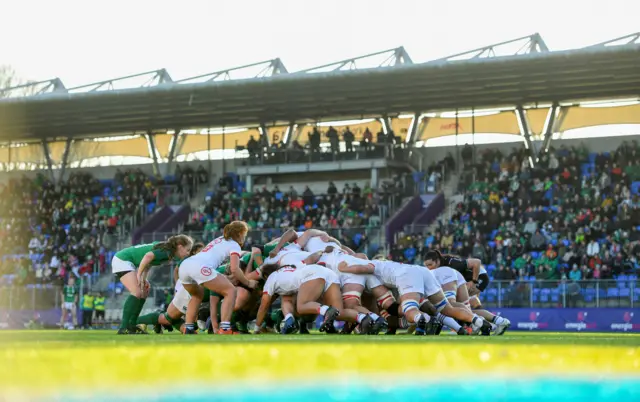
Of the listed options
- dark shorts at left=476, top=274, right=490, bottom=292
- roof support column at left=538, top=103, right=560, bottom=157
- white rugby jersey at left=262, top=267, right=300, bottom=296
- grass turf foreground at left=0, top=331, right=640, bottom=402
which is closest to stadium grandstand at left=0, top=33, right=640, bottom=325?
roof support column at left=538, top=103, right=560, bottom=157

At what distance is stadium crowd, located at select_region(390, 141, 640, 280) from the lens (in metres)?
29.8

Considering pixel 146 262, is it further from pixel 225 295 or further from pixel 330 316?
pixel 330 316

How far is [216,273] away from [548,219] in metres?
20.2

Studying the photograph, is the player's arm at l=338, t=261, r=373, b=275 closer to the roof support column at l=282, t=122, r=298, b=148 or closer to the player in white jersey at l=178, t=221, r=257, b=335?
the player in white jersey at l=178, t=221, r=257, b=335

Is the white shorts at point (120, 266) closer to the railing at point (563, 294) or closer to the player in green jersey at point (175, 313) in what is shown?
the player in green jersey at point (175, 313)

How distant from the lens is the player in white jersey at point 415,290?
1396cm

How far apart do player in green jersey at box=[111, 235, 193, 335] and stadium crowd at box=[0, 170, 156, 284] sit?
821 inches

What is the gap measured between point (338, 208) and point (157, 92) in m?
7.87

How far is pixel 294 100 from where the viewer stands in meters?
40.6

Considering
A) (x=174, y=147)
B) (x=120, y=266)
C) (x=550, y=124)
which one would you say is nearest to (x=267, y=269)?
(x=120, y=266)

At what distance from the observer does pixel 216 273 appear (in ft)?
48.5

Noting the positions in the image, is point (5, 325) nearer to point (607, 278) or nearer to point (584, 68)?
point (607, 278)

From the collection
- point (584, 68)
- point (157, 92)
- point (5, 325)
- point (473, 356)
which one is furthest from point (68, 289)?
point (473, 356)

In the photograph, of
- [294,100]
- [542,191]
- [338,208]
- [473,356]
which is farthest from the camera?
[294,100]
